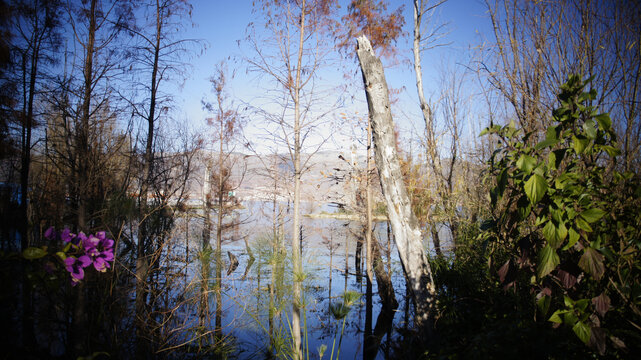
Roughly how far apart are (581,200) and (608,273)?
744mm

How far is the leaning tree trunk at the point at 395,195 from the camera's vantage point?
11.3 feet

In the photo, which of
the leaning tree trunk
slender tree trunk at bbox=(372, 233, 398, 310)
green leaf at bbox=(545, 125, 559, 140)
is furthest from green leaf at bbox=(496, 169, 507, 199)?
slender tree trunk at bbox=(372, 233, 398, 310)

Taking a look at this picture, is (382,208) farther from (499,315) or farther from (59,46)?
(59,46)

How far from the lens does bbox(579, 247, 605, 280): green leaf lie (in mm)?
1527

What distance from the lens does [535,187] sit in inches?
61.1

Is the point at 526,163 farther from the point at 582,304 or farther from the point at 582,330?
the point at 582,330

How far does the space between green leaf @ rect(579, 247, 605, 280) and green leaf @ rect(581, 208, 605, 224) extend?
17 centimetres

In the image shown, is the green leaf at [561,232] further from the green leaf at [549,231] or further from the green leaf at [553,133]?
the green leaf at [553,133]

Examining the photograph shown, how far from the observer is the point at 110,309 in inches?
133

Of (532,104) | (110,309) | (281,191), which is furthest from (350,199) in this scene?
(110,309)

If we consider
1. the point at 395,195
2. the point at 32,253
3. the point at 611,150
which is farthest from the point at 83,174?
the point at 611,150

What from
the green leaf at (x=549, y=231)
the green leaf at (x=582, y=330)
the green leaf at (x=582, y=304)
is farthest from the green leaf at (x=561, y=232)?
the green leaf at (x=582, y=330)

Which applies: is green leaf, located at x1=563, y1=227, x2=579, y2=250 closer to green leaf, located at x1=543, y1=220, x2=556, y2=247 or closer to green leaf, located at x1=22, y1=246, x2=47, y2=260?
green leaf, located at x1=543, y1=220, x2=556, y2=247

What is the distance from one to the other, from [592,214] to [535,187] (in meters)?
0.30
